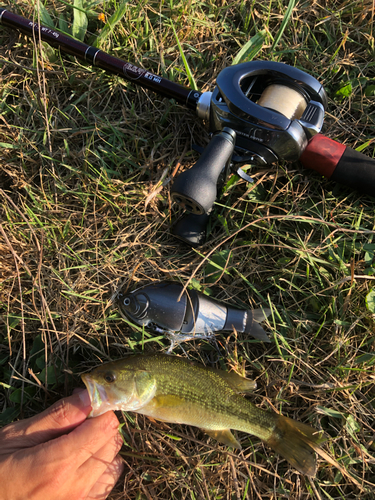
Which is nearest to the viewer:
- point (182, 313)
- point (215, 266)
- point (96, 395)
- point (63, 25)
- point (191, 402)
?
point (96, 395)

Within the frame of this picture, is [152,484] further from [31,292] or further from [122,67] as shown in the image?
[122,67]

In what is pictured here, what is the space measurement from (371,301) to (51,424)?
254 centimetres

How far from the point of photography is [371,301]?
2.78 metres

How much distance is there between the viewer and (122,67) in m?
2.92

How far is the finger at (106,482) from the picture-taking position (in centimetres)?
256

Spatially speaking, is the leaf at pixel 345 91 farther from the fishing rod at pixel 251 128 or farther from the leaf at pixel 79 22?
the leaf at pixel 79 22

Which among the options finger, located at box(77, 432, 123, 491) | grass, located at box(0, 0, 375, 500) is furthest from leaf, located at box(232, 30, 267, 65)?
finger, located at box(77, 432, 123, 491)

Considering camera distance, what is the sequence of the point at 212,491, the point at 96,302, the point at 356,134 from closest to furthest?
the point at 212,491 → the point at 96,302 → the point at 356,134

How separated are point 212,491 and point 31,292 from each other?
6.78 ft

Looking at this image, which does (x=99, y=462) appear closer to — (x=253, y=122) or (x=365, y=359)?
(x=365, y=359)

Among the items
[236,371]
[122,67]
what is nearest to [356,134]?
[122,67]

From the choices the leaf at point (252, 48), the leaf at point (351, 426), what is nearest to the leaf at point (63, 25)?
the leaf at point (252, 48)

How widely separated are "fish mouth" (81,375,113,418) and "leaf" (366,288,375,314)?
2.06 metres

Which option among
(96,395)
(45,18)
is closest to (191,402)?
(96,395)
